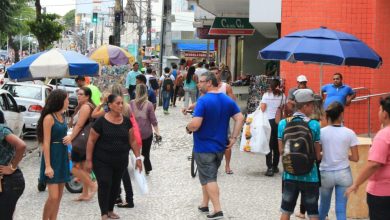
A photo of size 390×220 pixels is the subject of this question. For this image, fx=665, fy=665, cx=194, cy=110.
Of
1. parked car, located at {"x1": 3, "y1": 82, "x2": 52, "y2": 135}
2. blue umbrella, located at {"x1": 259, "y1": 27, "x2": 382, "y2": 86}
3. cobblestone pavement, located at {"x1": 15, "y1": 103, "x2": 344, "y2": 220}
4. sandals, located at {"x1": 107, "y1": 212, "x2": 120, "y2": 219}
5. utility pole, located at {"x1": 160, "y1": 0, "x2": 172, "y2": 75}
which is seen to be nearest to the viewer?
sandals, located at {"x1": 107, "y1": 212, "x2": 120, "y2": 219}

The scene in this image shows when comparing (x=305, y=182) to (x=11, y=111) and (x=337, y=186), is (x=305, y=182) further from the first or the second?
(x=11, y=111)

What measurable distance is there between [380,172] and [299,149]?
113 cm

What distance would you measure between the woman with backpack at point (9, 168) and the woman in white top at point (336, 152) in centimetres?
312

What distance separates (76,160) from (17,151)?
355cm

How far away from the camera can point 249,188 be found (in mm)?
10828

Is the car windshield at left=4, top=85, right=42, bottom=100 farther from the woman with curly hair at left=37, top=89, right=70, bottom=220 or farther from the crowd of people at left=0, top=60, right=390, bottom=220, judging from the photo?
the woman with curly hair at left=37, top=89, right=70, bottom=220

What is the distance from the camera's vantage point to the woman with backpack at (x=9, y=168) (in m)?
5.80

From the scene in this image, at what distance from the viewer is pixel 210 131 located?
8.26 m

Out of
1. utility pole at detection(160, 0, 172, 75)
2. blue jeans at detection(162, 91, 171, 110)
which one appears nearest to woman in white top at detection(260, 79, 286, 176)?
blue jeans at detection(162, 91, 171, 110)

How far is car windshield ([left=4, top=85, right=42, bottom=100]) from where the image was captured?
18141 millimetres


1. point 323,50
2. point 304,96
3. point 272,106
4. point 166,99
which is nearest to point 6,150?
point 304,96

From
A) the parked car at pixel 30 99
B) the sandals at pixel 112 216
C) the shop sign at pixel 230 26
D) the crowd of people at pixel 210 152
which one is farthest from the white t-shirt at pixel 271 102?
the shop sign at pixel 230 26

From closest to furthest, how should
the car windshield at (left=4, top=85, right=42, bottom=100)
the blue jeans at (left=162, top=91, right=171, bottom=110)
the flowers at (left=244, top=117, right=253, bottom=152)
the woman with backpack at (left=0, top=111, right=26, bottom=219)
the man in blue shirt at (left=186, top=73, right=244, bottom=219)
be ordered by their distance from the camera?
the woman with backpack at (left=0, top=111, right=26, bottom=219)
the man in blue shirt at (left=186, top=73, right=244, bottom=219)
the flowers at (left=244, top=117, right=253, bottom=152)
the car windshield at (left=4, top=85, right=42, bottom=100)
the blue jeans at (left=162, top=91, right=171, bottom=110)

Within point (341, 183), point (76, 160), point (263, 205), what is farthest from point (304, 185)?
point (76, 160)
